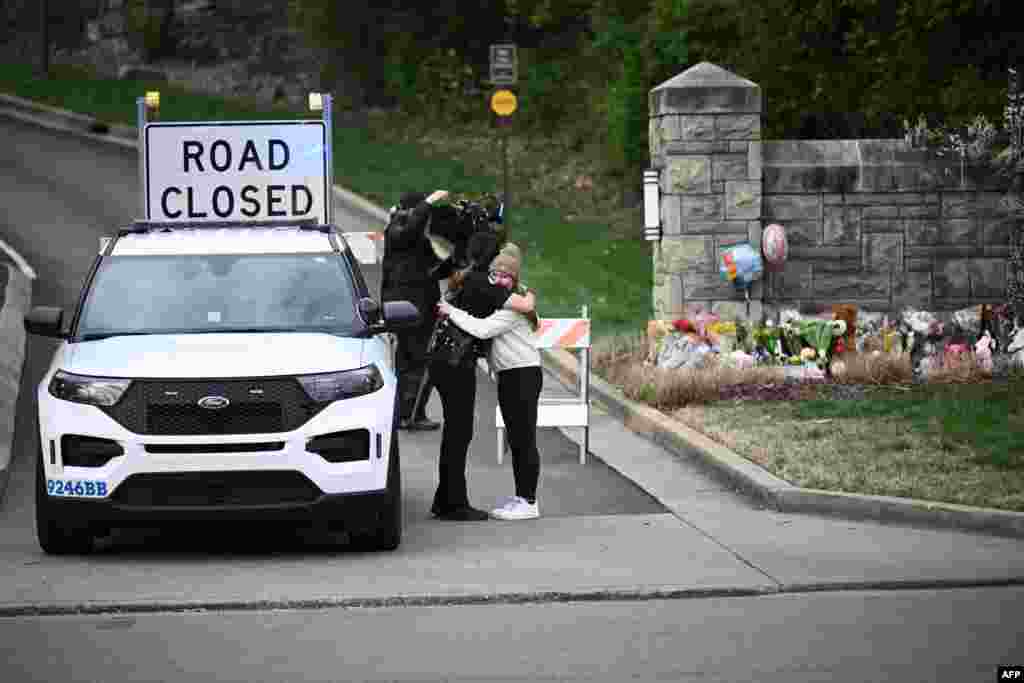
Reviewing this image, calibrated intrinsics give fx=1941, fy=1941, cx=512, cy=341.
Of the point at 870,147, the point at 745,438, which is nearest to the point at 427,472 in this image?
the point at 745,438

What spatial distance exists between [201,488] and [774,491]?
3808mm

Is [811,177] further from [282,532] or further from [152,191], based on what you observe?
[282,532]

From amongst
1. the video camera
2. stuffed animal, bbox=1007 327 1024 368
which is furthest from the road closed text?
stuffed animal, bbox=1007 327 1024 368

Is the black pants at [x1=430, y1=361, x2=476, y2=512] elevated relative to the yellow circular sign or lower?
lower

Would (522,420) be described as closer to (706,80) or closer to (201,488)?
(201,488)

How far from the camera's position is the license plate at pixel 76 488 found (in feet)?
34.7

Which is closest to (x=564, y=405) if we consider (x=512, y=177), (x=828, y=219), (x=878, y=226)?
(x=828, y=219)

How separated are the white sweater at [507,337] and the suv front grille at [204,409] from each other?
1.89m

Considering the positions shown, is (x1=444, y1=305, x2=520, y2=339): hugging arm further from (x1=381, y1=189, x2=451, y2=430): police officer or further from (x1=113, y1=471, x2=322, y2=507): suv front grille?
(x1=381, y1=189, x2=451, y2=430): police officer

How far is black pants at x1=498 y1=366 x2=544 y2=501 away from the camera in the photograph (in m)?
12.3

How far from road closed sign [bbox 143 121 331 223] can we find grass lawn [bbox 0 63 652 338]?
15.8 feet

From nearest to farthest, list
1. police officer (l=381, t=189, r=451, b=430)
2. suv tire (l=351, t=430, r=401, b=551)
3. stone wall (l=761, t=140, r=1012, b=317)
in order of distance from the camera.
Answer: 1. suv tire (l=351, t=430, r=401, b=551)
2. police officer (l=381, t=189, r=451, b=430)
3. stone wall (l=761, t=140, r=1012, b=317)

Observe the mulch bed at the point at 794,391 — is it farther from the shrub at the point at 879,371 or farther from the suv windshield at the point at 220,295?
the suv windshield at the point at 220,295

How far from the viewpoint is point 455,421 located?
12.3 metres
